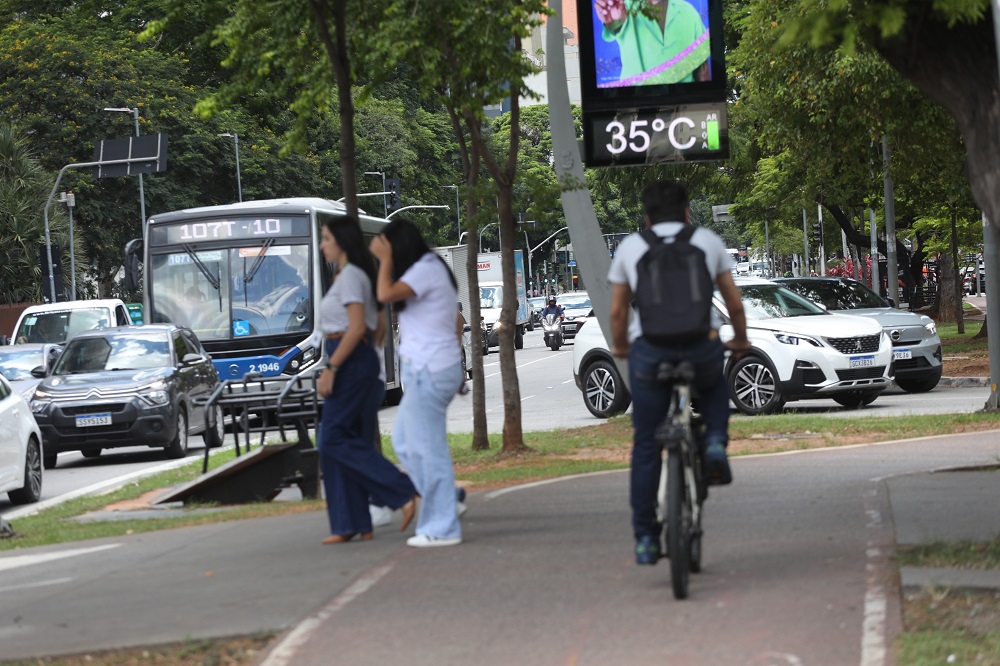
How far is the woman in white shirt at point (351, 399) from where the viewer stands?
867 centimetres

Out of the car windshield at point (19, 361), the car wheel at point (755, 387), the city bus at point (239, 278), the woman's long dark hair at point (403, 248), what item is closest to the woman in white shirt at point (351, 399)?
the woman's long dark hair at point (403, 248)

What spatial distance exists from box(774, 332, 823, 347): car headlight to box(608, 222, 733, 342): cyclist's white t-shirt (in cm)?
1188

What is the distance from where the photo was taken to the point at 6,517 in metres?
13.9

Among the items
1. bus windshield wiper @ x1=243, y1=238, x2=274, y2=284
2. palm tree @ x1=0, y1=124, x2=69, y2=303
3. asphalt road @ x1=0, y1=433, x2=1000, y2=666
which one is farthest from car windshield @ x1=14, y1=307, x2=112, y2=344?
palm tree @ x1=0, y1=124, x2=69, y2=303

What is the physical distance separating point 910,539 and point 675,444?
192 centimetres

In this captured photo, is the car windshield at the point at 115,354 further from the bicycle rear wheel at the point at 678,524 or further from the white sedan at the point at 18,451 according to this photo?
the bicycle rear wheel at the point at 678,524

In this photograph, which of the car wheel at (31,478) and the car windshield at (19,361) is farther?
the car windshield at (19,361)

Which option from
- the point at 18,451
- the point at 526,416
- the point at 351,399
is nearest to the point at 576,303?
the point at 526,416

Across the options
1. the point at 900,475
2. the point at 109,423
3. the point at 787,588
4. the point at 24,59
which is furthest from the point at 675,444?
the point at 24,59

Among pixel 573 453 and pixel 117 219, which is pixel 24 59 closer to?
pixel 117 219

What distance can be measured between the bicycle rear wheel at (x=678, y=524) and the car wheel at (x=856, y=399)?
44.3ft

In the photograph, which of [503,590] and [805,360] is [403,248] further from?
[805,360]

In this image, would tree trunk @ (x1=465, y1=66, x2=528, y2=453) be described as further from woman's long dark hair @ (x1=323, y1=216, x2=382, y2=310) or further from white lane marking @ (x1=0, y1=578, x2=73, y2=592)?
white lane marking @ (x1=0, y1=578, x2=73, y2=592)

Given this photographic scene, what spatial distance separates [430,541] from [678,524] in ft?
→ 7.71
